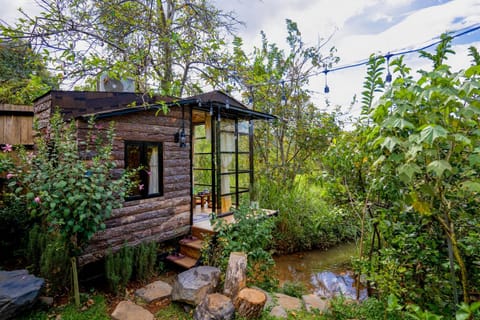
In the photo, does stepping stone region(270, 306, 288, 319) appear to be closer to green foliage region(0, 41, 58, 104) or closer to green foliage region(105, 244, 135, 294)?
green foliage region(105, 244, 135, 294)

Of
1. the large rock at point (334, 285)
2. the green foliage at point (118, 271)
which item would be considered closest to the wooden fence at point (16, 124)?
the green foliage at point (118, 271)

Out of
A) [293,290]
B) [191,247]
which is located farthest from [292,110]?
[293,290]

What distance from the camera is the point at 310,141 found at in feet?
22.3

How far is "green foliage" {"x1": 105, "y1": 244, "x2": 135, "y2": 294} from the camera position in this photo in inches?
127

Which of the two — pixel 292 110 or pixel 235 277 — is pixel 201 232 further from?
pixel 292 110

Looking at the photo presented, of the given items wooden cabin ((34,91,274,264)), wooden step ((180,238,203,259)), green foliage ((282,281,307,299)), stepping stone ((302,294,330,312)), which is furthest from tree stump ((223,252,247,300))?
wooden cabin ((34,91,274,264))

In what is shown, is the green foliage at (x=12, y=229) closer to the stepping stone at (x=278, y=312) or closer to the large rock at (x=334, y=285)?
the stepping stone at (x=278, y=312)

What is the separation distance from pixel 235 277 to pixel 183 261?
150 cm

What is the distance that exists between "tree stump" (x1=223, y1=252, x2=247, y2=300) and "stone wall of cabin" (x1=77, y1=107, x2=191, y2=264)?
168 cm

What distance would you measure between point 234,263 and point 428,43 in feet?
10.6

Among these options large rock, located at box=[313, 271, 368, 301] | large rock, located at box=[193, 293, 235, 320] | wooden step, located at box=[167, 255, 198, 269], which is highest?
large rock, located at box=[193, 293, 235, 320]

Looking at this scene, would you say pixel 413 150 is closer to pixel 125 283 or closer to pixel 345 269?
pixel 125 283

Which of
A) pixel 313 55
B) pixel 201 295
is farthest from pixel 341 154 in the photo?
pixel 313 55

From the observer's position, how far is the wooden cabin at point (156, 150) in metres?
3.59
